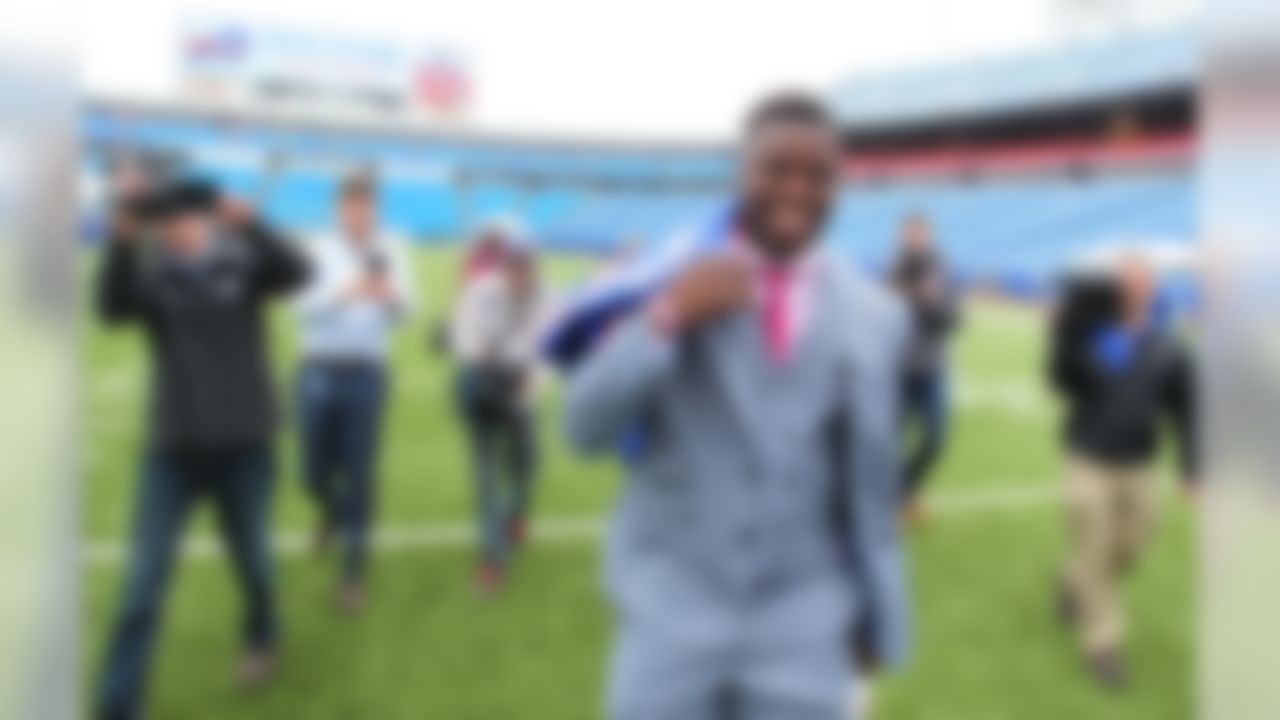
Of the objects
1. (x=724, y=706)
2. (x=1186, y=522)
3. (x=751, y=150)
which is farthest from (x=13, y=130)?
(x=1186, y=522)

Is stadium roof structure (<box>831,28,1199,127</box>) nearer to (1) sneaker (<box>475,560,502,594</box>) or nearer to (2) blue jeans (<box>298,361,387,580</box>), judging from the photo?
(1) sneaker (<box>475,560,502,594</box>)

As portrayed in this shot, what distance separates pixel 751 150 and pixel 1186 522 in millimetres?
6195

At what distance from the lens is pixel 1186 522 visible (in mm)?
7148

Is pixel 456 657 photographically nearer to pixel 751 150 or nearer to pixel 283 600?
pixel 283 600

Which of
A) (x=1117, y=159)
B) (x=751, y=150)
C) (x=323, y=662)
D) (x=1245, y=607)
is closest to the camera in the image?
(x=1245, y=607)

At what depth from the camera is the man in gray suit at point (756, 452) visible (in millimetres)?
1919

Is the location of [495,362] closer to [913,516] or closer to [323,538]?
[323,538]

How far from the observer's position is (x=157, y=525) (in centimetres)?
356

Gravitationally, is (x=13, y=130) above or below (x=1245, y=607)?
above

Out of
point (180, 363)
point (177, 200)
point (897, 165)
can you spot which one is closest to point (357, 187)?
point (177, 200)

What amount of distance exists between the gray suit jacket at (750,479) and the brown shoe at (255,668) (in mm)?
2593

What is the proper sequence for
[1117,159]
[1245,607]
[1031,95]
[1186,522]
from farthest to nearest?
[1031,95]
[1117,159]
[1186,522]
[1245,607]

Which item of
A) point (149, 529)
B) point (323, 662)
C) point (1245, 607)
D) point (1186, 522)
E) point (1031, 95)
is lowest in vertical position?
point (1186, 522)

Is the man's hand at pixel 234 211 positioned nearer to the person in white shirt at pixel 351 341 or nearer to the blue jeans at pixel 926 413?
the person in white shirt at pixel 351 341
